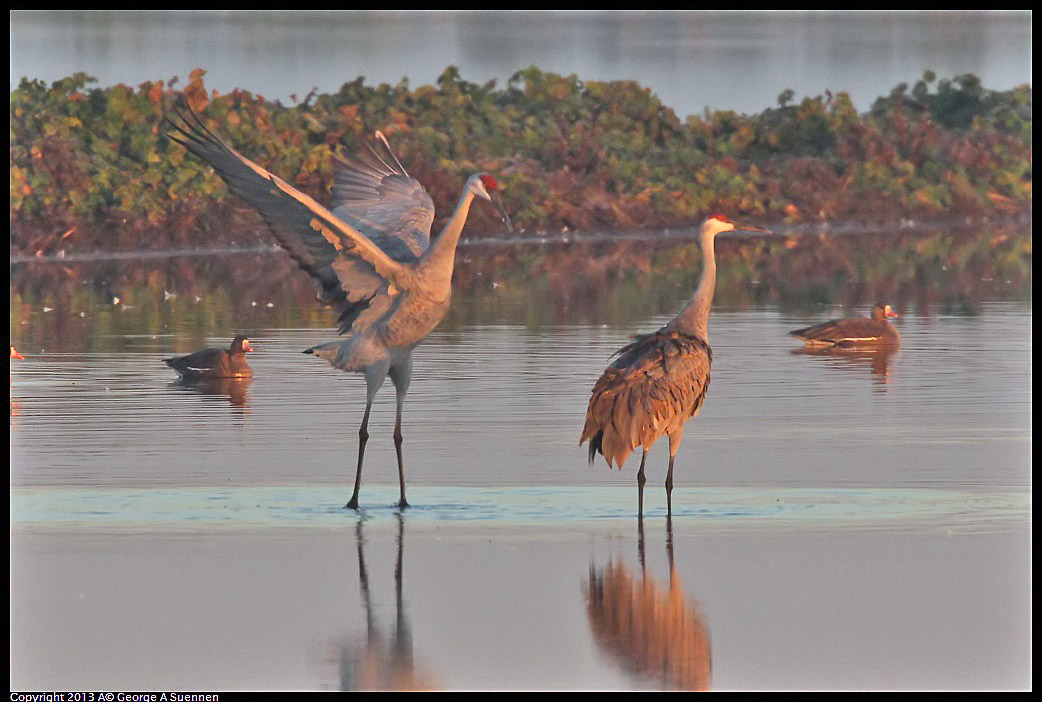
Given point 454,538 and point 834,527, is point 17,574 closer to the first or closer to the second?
point 454,538

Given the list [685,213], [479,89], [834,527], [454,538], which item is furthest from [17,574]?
[479,89]

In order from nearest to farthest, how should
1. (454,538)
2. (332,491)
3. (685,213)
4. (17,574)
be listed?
1. (17,574)
2. (454,538)
3. (332,491)
4. (685,213)

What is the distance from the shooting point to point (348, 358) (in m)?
11.9

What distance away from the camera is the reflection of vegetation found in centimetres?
2381

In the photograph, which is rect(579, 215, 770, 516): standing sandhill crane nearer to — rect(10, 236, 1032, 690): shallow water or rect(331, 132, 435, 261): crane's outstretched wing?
rect(10, 236, 1032, 690): shallow water

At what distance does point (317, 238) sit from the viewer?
37.8 feet

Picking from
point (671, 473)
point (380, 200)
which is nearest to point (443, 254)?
point (380, 200)

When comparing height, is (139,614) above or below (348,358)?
below

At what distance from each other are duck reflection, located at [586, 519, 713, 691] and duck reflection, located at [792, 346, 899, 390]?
27.7ft

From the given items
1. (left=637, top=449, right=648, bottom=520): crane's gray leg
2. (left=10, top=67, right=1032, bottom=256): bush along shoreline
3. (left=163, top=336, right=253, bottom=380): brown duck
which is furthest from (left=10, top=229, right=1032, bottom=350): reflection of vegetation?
(left=637, top=449, right=648, bottom=520): crane's gray leg

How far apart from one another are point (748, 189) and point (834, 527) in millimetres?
37217

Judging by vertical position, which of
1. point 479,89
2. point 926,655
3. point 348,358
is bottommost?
point 926,655

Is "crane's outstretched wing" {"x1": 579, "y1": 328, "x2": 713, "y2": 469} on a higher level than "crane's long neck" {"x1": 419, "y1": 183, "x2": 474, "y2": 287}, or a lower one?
lower

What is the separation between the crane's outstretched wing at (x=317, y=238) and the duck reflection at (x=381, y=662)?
2940mm
